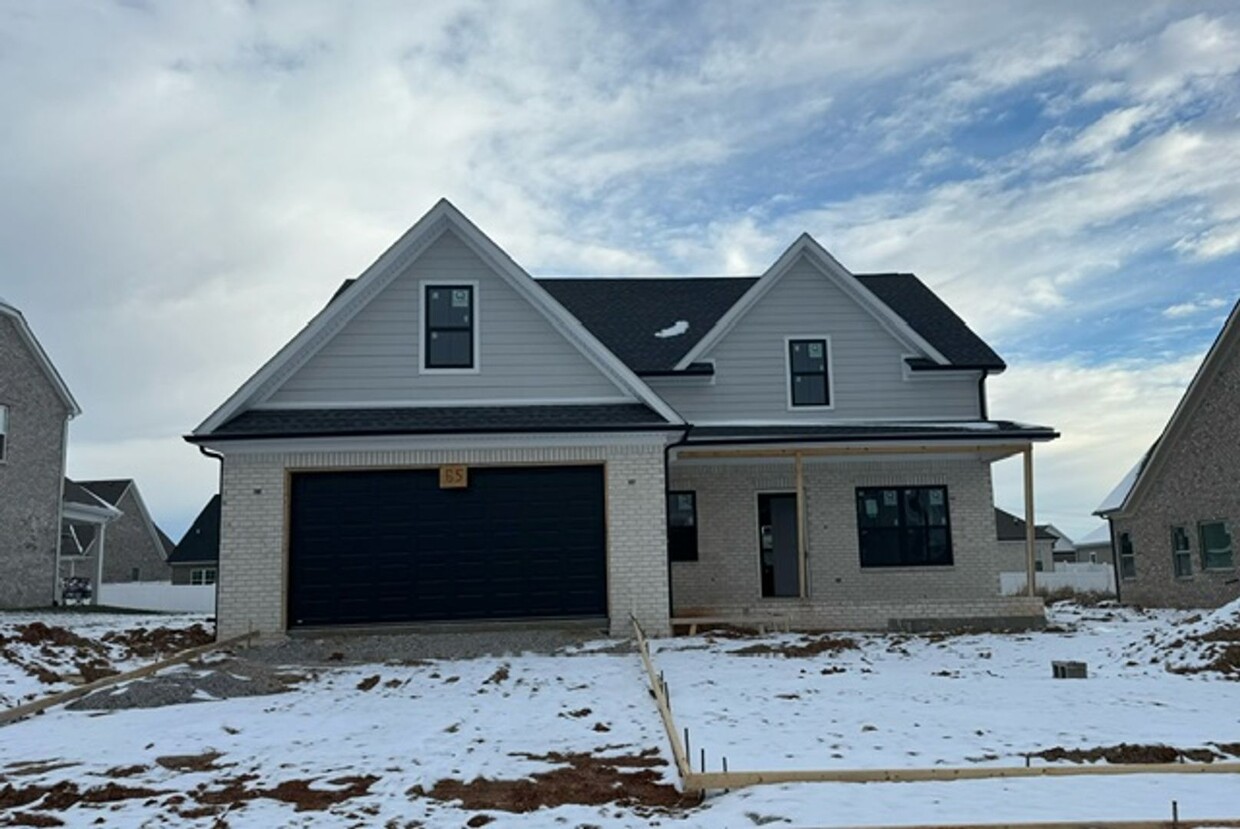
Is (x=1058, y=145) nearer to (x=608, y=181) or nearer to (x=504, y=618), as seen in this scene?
(x=608, y=181)

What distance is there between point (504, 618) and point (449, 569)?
3.75ft

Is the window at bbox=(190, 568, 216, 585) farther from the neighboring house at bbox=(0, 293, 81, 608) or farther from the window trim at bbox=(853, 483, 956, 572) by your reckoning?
the window trim at bbox=(853, 483, 956, 572)

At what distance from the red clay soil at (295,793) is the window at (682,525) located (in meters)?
12.5

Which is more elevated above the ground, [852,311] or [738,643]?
[852,311]

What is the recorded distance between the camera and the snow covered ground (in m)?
6.15

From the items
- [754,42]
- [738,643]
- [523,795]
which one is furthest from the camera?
[754,42]

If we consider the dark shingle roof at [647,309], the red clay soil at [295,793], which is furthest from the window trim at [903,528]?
the red clay soil at [295,793]

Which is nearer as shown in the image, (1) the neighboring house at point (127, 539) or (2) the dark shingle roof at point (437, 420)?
(2) the dark shingle roof at point (437, 420)

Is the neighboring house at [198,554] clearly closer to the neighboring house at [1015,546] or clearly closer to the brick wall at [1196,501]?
the neighboring house at [1015,546]

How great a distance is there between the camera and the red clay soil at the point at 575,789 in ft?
21.0

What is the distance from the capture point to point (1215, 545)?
20.2m

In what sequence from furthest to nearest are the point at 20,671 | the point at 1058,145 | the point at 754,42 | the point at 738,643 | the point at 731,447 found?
the point at 1058,145 < the point at 731,447 < the point at 754,42 < the point at 738,643 < the point at 20,671

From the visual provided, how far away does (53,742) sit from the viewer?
8602mm

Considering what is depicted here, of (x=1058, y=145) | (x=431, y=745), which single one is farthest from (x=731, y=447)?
(x=431, y=745)
